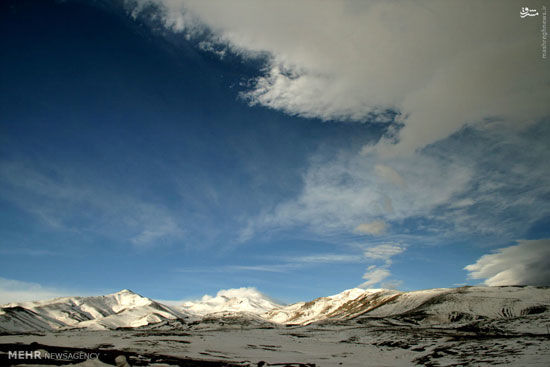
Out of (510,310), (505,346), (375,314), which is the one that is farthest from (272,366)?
(375,314)

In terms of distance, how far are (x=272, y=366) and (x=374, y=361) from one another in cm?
1371

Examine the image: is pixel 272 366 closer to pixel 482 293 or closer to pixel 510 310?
pixel 510 310

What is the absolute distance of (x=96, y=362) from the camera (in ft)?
70.4

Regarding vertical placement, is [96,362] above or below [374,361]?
above

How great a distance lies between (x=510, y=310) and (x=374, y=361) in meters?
99.3

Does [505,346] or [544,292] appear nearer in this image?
[505,346]

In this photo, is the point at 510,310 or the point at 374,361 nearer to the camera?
the point at 374,361

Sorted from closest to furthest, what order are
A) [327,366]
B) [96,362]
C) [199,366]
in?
[96,362]
[199,366]
[327,366]

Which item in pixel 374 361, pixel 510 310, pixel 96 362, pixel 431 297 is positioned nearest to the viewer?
pixel 96 362

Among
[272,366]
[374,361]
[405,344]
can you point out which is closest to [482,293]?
[405,344]

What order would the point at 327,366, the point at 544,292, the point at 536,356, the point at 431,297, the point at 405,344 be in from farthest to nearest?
1. the point at 431,297
2. the point at 544,292
3. the point at 405,344
4. the point at 327,366
5. the point at 536,356

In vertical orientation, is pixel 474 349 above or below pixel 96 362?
below

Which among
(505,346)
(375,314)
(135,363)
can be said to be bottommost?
(375,314)

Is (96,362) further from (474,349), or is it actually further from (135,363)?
(474,349)
